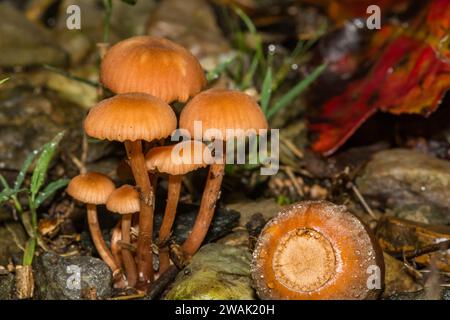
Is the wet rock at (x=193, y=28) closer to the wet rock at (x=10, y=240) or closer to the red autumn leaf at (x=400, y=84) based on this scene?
the red autumn leaf at (x=400, y=84)

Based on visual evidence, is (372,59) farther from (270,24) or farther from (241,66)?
(270,24)

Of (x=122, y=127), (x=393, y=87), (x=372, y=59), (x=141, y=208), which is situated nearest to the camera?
(x=122, y=127)

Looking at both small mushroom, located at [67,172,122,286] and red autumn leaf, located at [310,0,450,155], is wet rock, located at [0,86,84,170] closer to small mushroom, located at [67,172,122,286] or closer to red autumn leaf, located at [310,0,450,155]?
small mushroom, located at [67,172,122,286]

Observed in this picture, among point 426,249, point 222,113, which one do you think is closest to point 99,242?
point 222,113

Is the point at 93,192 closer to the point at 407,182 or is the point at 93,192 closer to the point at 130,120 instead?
the point at 130,120

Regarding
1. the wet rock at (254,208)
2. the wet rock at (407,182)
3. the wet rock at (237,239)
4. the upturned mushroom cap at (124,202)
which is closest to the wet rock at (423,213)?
the wet rock at (407,182)
